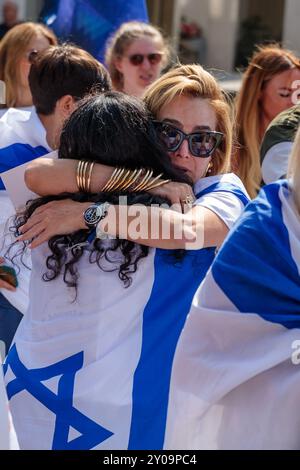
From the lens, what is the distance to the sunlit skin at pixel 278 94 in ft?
16.1

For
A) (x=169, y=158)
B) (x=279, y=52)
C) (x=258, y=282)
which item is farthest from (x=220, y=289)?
(x=279, y=52)

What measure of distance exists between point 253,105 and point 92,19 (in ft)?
4.84

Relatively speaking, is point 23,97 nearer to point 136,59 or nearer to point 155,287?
point 136,59

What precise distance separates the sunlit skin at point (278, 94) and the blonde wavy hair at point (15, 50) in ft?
4.02

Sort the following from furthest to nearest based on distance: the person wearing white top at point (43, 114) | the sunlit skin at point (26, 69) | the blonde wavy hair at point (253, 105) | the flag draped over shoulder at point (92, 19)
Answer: the flag draped over shoulder at point (92, 19) < the sunlit skin at point (26, 69) < the blonde wavy hair at point (253, 105) < the person wearing white top at point (43, 114)

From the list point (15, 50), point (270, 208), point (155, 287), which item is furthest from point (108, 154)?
point (15, 50)

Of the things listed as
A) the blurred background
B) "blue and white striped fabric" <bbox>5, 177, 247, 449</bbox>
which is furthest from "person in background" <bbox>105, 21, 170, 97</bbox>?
the blurred background

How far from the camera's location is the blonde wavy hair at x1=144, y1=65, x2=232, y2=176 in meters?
3.03

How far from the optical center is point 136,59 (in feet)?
18.9

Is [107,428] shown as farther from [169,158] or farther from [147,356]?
[169,158]

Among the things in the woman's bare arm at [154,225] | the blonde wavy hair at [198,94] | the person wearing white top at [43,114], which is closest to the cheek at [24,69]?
the person wearing white top at [43,114]

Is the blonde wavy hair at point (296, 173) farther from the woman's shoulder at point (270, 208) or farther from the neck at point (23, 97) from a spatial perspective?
the neck at point (23, 97)

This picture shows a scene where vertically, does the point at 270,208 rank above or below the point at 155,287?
above

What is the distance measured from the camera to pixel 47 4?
6.34 meters
